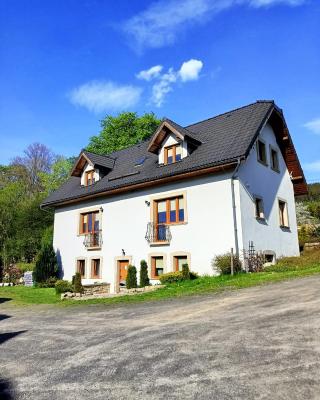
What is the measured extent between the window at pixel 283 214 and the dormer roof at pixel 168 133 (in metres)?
6.55

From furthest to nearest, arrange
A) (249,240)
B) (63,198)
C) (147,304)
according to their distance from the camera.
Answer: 1. (63,198)
2. (249,240)
3. (147,304)

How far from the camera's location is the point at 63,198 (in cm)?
2464

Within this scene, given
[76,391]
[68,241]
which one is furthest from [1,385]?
[68,241]

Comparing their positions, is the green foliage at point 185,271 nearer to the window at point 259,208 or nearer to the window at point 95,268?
the window at point 259,208

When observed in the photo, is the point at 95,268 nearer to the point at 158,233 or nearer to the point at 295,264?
the point at 158,233

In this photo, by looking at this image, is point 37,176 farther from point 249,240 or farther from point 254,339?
point 254,339

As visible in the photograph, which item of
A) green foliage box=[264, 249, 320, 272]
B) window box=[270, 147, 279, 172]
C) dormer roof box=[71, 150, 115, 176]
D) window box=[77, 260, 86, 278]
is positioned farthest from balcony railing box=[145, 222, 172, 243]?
window box=[270, 147, 279, 172]

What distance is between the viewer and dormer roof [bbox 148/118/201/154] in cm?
1919

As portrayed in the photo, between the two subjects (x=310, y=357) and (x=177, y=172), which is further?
(x=177, y=172)

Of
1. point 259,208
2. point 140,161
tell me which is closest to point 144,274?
point 259,208

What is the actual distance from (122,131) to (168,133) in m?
25.3

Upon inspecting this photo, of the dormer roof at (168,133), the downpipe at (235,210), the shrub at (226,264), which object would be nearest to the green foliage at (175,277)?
the shrub at (226,264)

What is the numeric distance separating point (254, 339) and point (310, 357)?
123 centimetres

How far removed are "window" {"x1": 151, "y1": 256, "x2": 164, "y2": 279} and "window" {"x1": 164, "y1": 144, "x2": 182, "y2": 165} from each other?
541 cm
